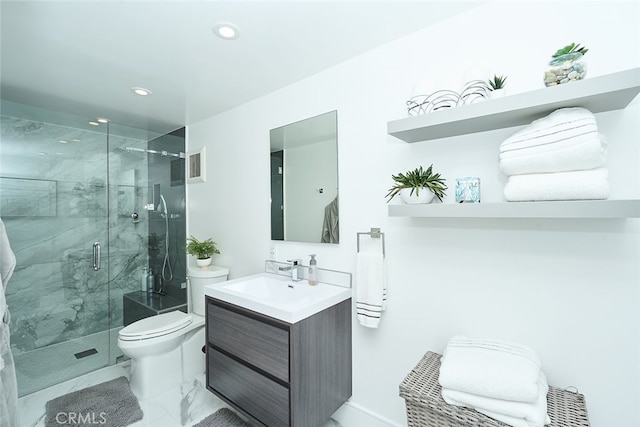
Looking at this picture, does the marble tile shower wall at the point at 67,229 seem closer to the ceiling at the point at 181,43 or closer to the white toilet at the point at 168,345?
the ceiling at the point at 181,43

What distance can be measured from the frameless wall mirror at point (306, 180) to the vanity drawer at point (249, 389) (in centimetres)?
85

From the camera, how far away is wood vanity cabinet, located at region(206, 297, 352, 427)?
4.58 feet

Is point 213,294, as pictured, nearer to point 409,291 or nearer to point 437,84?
point 409,291

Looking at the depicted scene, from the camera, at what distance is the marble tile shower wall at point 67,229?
2.33 m

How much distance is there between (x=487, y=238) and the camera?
4.27ft

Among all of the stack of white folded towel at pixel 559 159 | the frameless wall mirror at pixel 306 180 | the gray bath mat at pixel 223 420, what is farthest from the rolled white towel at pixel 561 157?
the gray bath mat at pixel 223 420

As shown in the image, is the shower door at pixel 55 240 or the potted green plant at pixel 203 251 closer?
the shower door at pixel 55 240

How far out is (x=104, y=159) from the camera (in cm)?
269

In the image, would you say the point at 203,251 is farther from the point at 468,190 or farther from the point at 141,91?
the point at 468,190

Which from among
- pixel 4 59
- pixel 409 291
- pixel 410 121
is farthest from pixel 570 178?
pixel 4 59

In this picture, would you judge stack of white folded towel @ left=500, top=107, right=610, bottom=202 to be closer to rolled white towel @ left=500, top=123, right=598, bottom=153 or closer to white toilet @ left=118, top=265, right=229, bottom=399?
rolled white towel @ left=500, top=123, right=598, bottom=153

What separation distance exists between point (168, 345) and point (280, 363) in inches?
48.0

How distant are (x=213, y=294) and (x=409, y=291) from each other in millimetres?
1160

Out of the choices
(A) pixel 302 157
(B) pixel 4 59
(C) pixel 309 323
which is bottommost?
(C) pixel 309 323
